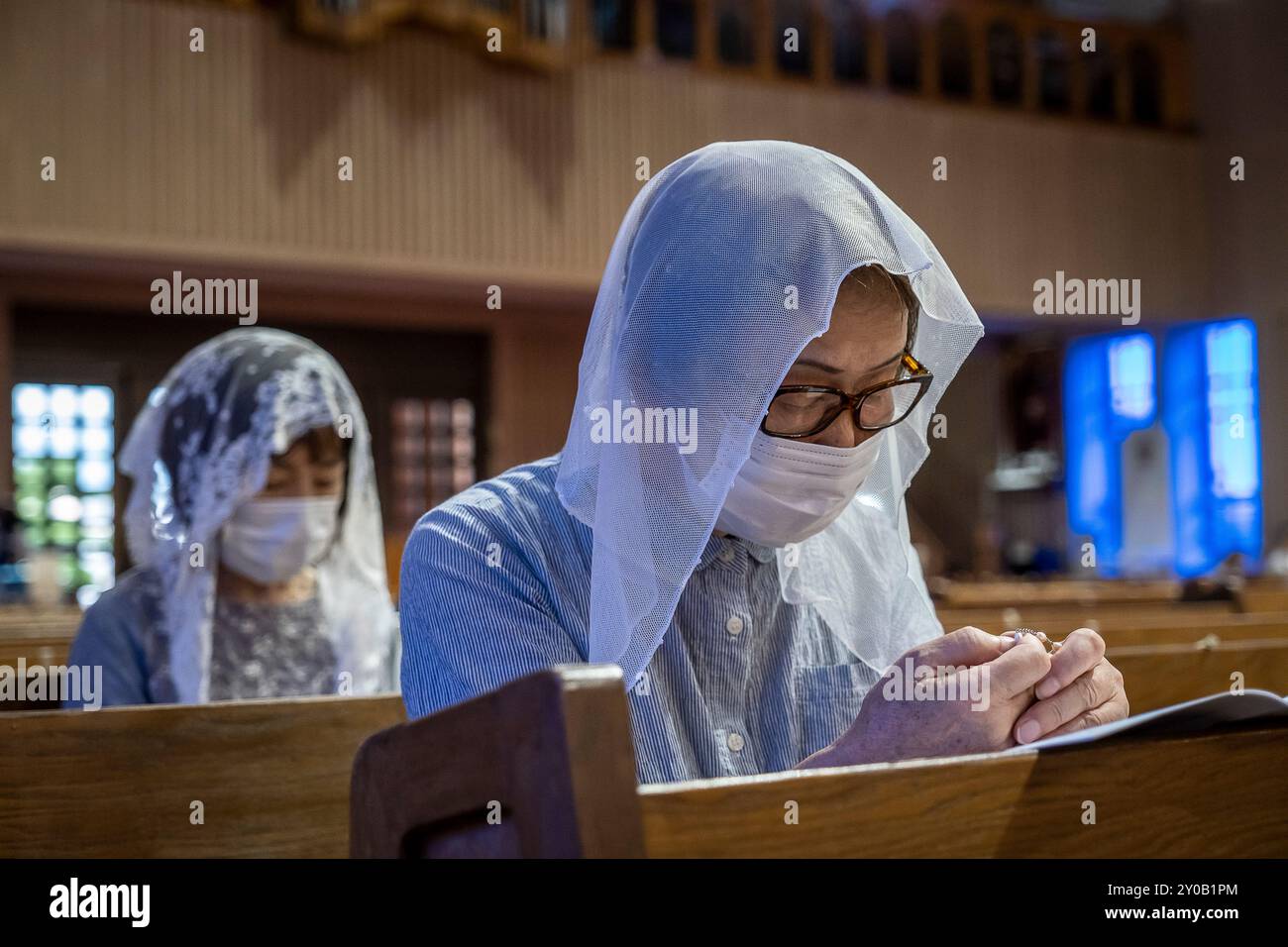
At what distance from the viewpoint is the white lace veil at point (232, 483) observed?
109 inches

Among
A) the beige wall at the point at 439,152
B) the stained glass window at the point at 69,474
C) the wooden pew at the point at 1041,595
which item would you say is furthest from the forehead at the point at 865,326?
the stained glass window at the point at 69,474

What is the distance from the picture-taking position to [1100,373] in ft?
43.3

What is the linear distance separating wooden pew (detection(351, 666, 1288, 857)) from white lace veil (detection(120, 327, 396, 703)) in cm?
187

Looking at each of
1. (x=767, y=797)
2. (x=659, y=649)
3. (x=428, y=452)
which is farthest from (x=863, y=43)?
(x=767, y=797)

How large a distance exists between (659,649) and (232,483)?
1592 mm

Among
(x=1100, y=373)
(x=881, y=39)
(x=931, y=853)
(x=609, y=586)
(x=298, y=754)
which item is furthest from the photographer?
(x=1100, y=373)

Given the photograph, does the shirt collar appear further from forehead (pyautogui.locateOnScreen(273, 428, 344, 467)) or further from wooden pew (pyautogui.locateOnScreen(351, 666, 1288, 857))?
forehead (pyautogui.locateOnScreen(273, 428, 344, 467))

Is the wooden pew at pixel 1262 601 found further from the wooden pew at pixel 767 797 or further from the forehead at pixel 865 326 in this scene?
the wooden pew at pixel 767 797

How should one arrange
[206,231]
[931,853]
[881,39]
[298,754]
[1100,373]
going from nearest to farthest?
[931,853]
[298,754]
[206,231]
[881,39]
[1100,373]

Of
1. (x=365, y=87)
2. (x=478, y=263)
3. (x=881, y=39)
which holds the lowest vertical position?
(x=478, y=263)

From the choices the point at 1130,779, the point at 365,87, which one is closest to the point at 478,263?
the point at 365,87

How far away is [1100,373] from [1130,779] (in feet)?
42.6

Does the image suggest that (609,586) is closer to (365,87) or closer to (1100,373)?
(365,87)
